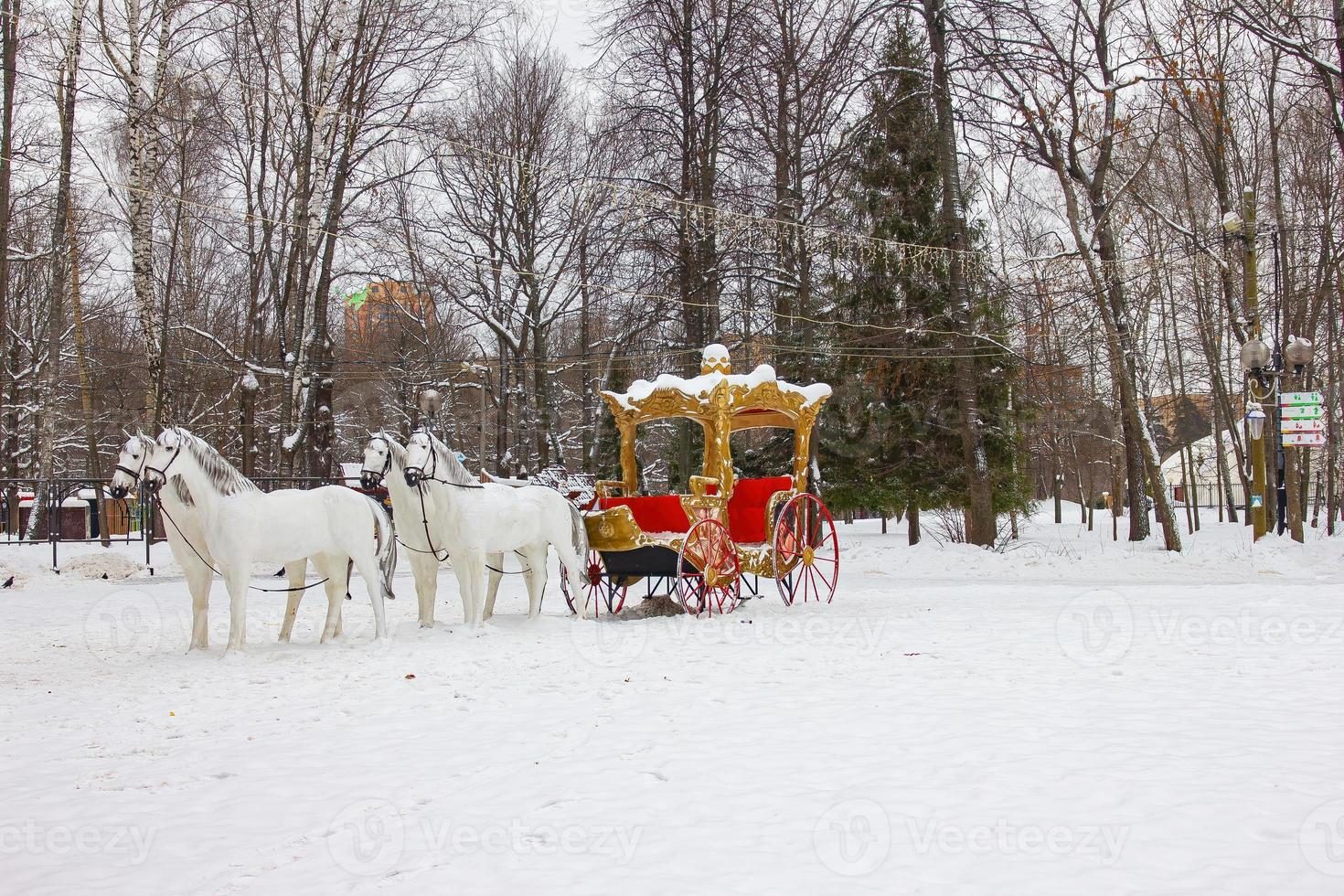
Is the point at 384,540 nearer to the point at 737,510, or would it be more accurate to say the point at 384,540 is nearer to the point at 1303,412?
the point at 737,510

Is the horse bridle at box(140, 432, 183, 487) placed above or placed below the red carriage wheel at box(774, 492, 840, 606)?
above

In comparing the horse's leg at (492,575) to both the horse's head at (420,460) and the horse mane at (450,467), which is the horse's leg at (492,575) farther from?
the horse's head at (420,460)

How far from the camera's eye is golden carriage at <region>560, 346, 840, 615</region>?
11.0 meters

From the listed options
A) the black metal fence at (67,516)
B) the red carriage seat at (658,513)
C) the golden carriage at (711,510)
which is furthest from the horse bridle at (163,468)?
the black metal fence at (67,516)

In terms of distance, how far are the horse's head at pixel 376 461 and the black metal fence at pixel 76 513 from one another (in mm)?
4683

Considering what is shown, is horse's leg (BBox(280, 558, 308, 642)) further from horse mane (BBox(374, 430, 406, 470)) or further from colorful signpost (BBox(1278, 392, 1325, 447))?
colorful signpost (BBox(1278, 392, 1325, 447))

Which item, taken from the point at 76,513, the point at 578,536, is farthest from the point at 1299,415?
the point at 76,513

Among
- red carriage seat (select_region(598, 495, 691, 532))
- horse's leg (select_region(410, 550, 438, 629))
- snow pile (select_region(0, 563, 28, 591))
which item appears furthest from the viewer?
snow pile (select_region(0, 563, 28, 591))

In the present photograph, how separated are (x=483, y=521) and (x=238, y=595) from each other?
241 centimetres

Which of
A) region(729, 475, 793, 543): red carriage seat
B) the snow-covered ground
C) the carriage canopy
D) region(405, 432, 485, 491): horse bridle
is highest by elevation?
the carriage canopy

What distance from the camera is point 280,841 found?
4.15 m

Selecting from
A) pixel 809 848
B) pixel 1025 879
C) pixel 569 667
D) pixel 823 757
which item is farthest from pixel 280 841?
pixel 569 667

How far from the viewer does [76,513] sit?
2580 cm

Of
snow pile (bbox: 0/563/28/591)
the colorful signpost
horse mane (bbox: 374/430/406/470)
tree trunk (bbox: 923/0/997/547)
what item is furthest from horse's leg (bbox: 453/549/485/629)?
the colorful signpost
